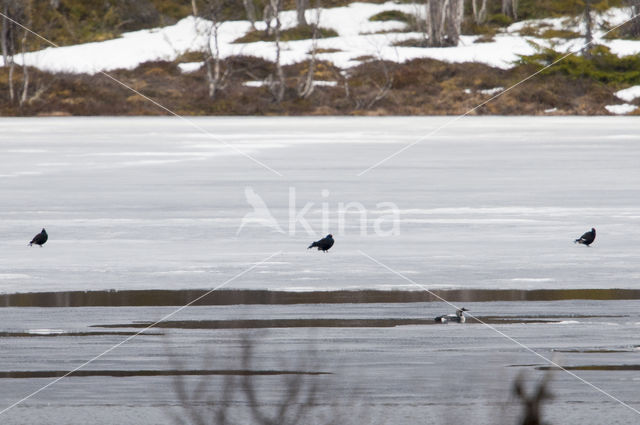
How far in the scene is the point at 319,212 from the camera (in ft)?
44.9

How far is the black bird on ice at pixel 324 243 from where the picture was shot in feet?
33.8

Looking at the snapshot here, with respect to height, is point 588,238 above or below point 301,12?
below

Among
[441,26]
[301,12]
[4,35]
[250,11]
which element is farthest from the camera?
[250,11]

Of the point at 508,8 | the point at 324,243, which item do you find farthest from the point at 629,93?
the point at 324,243

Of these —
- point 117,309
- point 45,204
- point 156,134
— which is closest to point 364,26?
point 156,134

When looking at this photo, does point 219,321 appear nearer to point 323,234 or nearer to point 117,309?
point 117,309

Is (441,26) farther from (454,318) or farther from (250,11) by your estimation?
(454,318)

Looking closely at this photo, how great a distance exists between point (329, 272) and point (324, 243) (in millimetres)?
935

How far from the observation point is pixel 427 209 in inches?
553

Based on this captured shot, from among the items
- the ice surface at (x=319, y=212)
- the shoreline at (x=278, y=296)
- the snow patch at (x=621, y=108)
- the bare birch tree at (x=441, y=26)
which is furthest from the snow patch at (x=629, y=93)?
the shoreline at (x=278, y=296)

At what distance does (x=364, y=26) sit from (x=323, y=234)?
52.8m

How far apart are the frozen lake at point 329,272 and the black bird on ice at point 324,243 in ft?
0.32

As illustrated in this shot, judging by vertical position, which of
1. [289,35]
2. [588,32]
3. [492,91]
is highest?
[289,35]

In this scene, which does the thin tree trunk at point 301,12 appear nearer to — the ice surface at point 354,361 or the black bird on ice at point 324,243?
the black bird on ice at point 324,243
